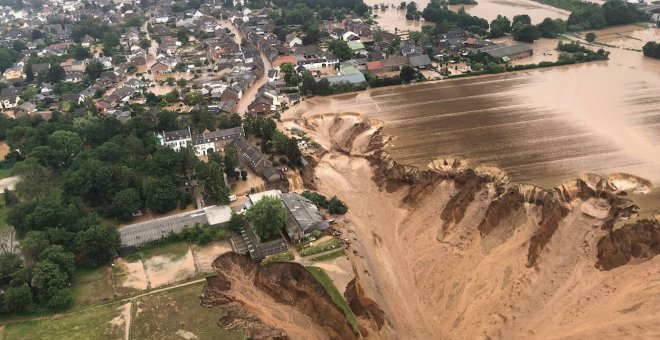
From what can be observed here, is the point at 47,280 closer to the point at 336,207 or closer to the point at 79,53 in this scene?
the point at 336,207

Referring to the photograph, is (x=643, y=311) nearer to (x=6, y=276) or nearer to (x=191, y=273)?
(x=191, y=273)

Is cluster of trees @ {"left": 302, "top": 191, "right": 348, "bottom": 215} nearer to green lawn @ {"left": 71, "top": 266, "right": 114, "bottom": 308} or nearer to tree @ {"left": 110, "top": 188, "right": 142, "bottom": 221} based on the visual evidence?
tree @ {"left": 110, "top": 188, "right": 142, "bottom": 221}

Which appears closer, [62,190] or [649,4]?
[62,190]

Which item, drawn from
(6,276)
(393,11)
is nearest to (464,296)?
(6,276)

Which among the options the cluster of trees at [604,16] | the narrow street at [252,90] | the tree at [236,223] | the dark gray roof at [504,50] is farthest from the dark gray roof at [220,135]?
the cluster of trees at [604,16]

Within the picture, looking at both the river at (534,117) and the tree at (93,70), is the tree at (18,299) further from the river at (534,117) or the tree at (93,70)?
the tree at (93,70)

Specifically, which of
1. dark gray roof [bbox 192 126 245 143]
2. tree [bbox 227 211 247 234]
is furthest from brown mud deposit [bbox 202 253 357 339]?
dark gray roof [bbox 192 126 245 143]
